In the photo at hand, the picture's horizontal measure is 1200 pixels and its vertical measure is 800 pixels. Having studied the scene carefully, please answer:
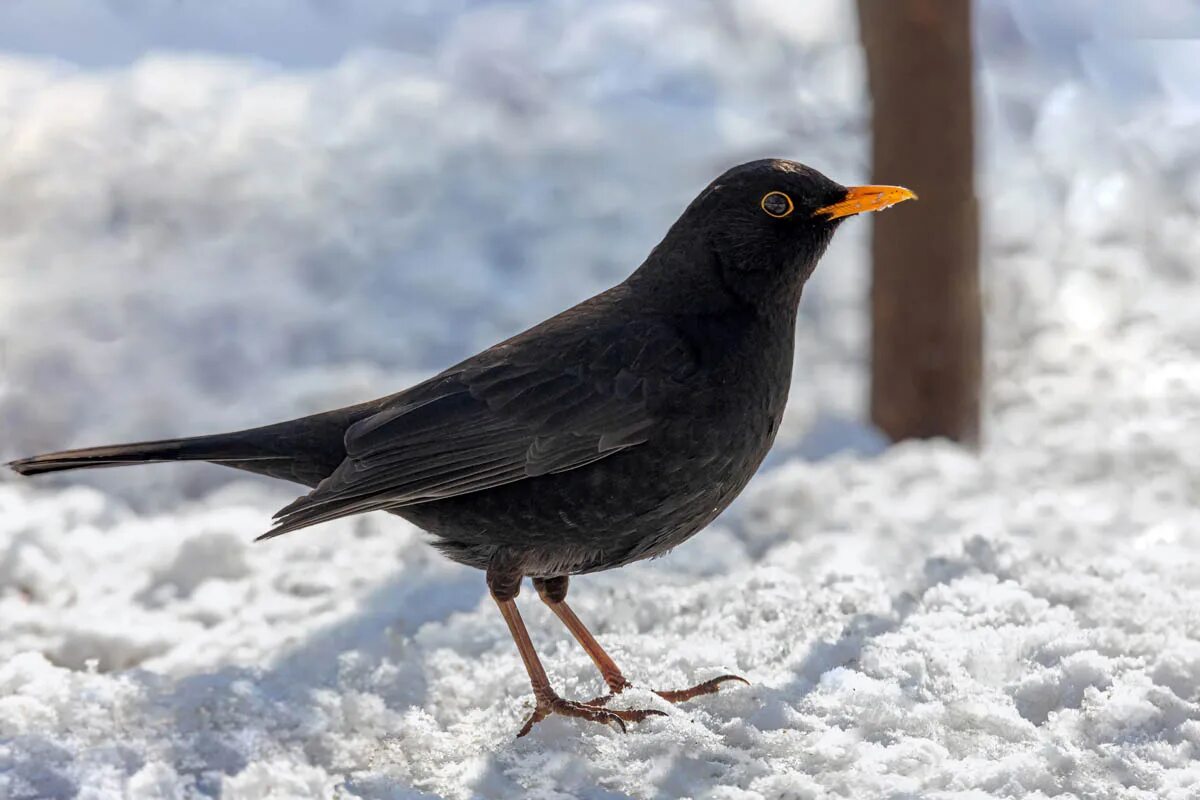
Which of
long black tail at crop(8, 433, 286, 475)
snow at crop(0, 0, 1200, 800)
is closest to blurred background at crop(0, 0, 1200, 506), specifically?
snow at crop(0, 0, 1200, 800)

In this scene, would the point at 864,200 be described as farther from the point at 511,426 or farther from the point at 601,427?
the point at 511,426

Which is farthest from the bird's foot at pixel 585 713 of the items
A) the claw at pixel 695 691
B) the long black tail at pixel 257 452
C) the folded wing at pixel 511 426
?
the long black tail at pixel 257 452

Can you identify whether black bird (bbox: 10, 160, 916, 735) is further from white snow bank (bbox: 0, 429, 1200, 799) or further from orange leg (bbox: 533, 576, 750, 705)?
white snow bank (bbox: 0, 429, 1200, 799)

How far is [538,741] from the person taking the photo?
315 cm

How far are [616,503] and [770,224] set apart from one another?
815 mm

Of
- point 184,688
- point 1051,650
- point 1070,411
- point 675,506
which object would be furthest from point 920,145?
point 184,688

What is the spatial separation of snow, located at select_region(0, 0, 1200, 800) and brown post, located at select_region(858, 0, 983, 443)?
28cm

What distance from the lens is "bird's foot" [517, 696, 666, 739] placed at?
3.17 m

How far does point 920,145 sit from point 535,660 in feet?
11.2

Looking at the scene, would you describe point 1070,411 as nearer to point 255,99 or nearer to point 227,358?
point 227,358

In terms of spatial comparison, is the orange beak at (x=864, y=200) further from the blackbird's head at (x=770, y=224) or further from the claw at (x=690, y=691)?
the claw at (x=690, y=691)

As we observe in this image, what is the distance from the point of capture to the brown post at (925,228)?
18.6ft

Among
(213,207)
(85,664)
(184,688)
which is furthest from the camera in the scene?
(213,207)

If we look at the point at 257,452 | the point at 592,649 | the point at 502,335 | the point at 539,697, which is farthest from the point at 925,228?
the point at 257,452
